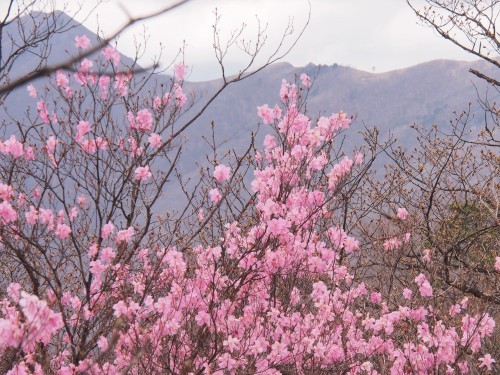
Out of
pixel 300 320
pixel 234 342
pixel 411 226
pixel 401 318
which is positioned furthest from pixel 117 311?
pixel 411 226

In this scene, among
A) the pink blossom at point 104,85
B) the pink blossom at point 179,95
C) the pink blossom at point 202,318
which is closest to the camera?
the pink blossom at point 202,318

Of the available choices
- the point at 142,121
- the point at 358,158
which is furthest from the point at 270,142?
the point at 142,121

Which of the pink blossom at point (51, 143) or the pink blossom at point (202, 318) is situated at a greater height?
the pink blossom at point (51, 143)

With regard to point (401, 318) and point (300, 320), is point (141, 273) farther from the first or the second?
point (401, 318)

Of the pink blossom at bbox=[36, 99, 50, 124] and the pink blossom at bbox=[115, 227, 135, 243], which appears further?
the pink blossom at bbox=[36, 99, 50, 124]

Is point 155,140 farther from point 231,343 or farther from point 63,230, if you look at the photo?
point 231,343

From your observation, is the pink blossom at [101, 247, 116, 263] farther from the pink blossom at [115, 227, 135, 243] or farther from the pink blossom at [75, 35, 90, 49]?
the pink blossom at [75, 35, 90, 49]

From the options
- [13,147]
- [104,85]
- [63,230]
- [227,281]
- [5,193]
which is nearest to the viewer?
[227,281]

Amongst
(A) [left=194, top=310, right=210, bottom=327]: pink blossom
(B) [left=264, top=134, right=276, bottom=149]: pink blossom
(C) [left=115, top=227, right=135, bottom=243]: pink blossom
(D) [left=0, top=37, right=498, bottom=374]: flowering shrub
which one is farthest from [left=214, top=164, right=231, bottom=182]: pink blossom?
(A) [left=194, top=310, right=210, bottom=327]: pink blossom

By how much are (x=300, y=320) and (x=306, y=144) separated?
216 centimetres

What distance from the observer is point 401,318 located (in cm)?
736

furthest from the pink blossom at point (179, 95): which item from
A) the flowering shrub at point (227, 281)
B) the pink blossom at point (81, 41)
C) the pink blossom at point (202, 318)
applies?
the pink blossom at point (202, 318)

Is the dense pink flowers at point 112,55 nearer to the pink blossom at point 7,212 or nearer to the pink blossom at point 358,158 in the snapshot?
the pink blossom at point 7,212

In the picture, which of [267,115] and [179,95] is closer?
[267,115]
